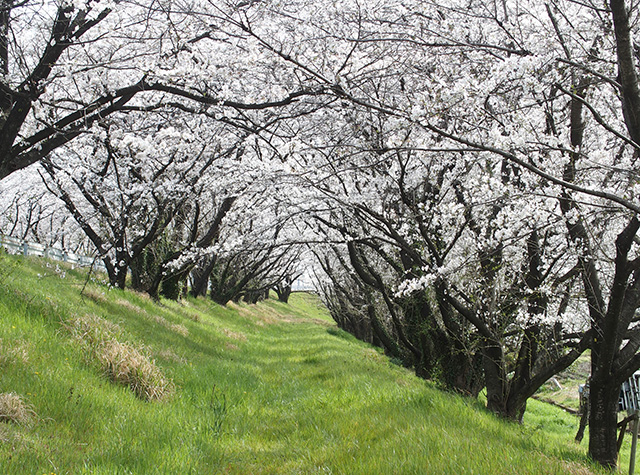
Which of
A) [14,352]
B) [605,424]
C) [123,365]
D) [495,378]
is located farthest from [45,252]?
[605,424]

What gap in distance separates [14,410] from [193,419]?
188 cm

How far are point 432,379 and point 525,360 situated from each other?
11.6 ft

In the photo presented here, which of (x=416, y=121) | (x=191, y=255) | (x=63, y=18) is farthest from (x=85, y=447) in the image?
(x=191, y=255)

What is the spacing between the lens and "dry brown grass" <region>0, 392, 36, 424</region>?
3.88 metres

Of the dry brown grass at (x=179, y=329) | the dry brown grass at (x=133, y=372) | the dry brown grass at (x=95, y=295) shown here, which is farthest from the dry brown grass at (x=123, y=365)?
the dry brown grass at (x=179, y=329)

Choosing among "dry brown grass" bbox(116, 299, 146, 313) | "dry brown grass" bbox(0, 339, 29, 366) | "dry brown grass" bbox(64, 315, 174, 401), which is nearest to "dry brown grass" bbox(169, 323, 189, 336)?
"dry brown grass" bbox(116, 299, 146, 313)

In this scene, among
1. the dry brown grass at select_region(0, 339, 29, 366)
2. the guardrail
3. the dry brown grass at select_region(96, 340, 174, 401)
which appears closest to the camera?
the dry brown grass at select_region(0, 339, 29, 366)

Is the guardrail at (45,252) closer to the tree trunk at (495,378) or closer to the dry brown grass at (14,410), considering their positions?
the dry brown grass at (14,410)

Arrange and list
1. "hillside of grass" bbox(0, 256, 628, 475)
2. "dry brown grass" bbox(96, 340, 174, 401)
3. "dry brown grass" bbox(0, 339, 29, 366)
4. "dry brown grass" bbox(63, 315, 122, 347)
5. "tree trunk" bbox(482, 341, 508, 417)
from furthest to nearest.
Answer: "tree trunk" bbox(482, 341, 508, 417)
"dry brown grass" bbox(63, 315, 122, 347)
"dry brown grass" bbox(96, 340, 174, 401)
"dry brown grass" bbox(0, 339, 29, 366)
"hillside of grass" bbox(0, 256, 628, 475)

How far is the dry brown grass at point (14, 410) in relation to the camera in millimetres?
3877

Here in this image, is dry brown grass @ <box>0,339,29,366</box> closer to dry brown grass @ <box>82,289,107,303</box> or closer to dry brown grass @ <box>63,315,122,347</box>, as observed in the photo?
dry brown grass @ <box>63,315,122,347</box>

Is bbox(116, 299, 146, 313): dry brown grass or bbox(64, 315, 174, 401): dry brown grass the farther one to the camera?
bbox(116, 299, 146, 313): dry brown grass

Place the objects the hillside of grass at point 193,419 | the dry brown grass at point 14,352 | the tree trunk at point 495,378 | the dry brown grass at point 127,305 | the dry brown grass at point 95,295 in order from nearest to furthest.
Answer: the hillside of grass at point 193,419 < the dry brown grass at point 14,352 < the tree trunk at point 495,378 < the dry brown grass at point 95,295 < the dry brown grass at point 127,305

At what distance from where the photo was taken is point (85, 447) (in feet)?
12.9
